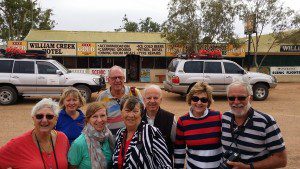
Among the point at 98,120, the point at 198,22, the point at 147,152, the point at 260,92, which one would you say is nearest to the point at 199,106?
the point at 147,152

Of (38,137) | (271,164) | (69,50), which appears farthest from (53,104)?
(69,50)

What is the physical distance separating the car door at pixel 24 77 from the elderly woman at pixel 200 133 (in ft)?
35.9

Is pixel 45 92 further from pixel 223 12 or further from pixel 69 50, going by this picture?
pixel 223 12

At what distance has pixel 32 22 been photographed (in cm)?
3869

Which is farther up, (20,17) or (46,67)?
(20,17)

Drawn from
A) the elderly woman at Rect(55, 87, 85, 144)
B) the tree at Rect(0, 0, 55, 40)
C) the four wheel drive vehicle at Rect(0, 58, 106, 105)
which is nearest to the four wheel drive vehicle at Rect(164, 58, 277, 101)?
the four wheel drive vehicle at Rect(0, 58, 106, 105)

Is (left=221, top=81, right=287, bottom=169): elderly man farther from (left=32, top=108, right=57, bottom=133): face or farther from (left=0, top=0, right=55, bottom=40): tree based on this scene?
(left=0, top=0, right=55, bottom=40): tree

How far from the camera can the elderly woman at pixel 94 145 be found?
10.2 feet

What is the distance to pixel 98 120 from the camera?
3.27m

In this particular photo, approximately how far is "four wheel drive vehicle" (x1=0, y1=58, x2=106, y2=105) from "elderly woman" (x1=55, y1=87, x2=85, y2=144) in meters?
9.73

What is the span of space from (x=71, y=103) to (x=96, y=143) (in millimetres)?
893

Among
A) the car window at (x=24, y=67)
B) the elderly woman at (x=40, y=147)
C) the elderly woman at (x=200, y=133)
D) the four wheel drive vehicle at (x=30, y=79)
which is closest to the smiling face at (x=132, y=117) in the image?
the elderly woman at (x=200, y=133)

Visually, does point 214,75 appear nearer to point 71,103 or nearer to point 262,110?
point 262,110

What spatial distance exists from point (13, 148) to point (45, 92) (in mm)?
10843
